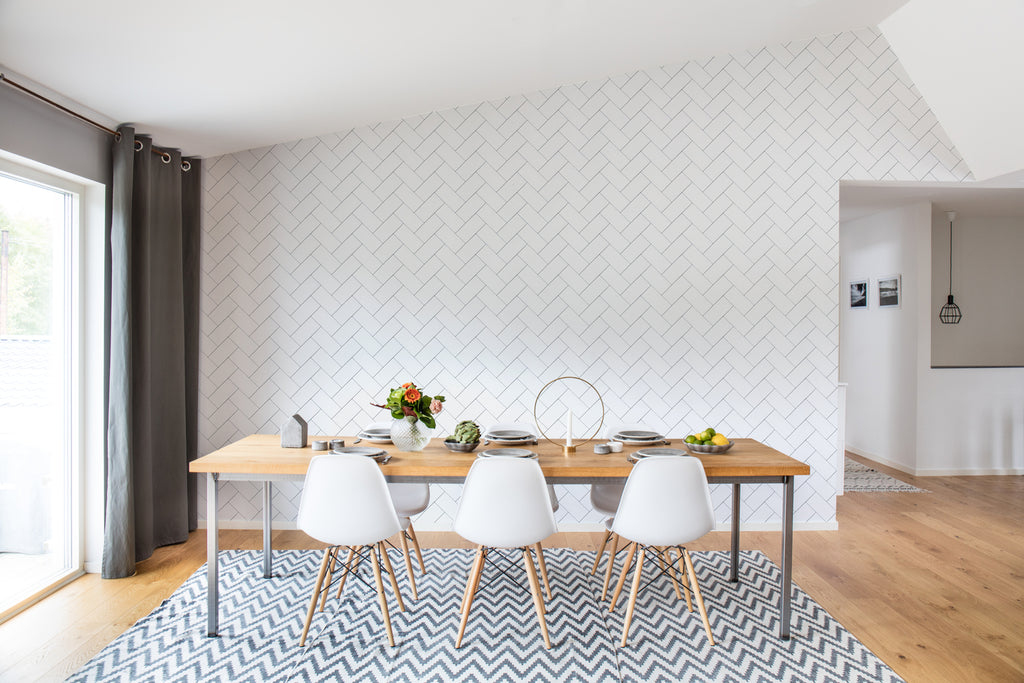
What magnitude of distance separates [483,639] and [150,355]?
2283 millimetres

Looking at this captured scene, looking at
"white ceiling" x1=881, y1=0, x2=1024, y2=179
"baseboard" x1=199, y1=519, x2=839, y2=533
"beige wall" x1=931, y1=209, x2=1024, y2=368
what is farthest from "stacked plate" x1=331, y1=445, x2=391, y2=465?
"beige wall" x1=931, y1=209, x2=1024, y2=368

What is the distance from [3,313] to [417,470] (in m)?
2.00

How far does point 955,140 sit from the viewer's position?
3.87 meters

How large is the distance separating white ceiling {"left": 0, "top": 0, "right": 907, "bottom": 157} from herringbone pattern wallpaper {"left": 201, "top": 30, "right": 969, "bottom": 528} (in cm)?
22

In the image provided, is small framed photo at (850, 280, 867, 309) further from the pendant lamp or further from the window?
the window

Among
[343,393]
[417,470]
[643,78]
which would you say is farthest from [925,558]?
[343,393]

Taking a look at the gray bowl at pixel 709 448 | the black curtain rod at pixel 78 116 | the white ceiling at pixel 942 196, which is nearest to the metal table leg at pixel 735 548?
the gray bowl at pixel 709 448

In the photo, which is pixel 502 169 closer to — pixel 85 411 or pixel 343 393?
pixel 343 393

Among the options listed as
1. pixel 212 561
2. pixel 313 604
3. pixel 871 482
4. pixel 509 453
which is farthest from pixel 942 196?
pixel 212 561

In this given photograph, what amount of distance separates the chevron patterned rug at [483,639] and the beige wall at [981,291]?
4162 mm

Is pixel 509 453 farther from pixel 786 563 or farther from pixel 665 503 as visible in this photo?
pixel 786 563

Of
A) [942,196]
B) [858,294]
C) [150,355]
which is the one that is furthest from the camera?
[858,294]

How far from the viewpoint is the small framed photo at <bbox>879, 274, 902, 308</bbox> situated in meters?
5.52

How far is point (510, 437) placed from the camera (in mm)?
2928
